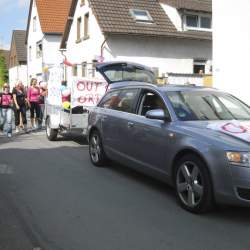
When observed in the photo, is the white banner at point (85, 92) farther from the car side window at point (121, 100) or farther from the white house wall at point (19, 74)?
the white house wall at point (19, 74)

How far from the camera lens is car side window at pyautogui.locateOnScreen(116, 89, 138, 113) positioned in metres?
8.31

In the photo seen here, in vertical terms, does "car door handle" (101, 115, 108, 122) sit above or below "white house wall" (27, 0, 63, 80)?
below

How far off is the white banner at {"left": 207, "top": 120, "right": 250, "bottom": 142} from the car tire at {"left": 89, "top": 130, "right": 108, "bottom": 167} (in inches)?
120

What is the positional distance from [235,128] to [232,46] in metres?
9.87

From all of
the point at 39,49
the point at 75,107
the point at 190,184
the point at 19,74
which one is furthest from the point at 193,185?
the point at 19,74

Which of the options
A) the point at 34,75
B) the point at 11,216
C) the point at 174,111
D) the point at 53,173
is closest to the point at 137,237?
the point at 11,216

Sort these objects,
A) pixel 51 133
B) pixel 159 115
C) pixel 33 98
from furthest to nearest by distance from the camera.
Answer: pixel 33 98
pixel 51 133
pixel 159 115

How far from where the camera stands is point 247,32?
15250 millimetres

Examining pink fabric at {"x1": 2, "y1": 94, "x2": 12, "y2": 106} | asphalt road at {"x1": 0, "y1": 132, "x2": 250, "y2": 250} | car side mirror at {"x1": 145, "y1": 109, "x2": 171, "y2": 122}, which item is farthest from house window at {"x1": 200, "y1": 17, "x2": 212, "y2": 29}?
car side mirror at {"x1": 145, "y1": 109, "x2": 171, "y2": 122}

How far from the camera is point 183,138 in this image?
6.49 metres

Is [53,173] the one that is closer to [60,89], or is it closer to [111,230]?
[111,230]

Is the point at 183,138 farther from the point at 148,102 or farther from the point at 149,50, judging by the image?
the point at 149,50

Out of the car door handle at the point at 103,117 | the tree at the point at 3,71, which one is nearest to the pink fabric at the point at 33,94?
the car door handle at the point at 103,117

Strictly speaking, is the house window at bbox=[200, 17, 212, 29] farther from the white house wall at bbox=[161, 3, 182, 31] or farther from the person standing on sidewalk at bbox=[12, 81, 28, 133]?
the person standing on sidewalk at bbox=[12, 81, 28, 133]
